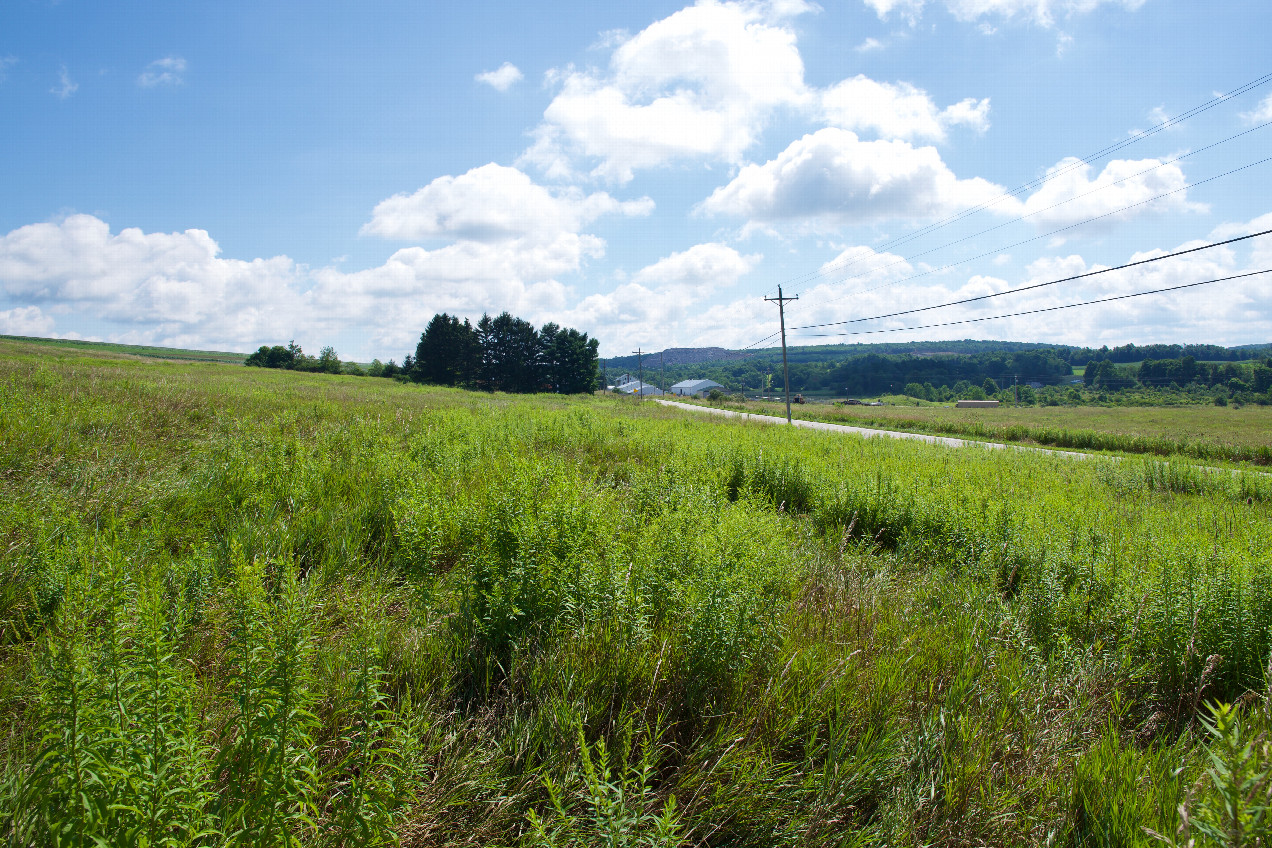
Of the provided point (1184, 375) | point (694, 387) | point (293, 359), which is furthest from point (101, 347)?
point (1184, 375)

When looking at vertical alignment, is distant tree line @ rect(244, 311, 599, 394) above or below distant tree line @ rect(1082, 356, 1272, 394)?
above

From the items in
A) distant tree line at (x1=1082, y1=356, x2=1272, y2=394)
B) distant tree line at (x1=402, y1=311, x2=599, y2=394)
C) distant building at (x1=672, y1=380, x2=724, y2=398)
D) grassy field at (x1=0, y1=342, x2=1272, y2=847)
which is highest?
distant tree line at (x1=402, y1=311, x2=599, y2=394)

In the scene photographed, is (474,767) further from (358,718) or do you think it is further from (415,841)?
(358,718)

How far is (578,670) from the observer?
3055 mm

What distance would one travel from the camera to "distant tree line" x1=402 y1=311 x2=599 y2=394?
76188 millimetres

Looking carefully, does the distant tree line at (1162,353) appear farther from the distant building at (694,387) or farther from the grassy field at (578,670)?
the grassy field at (578,670)

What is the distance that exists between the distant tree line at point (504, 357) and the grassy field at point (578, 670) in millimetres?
71845

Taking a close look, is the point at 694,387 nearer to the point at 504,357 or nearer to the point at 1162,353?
the point at 504,357

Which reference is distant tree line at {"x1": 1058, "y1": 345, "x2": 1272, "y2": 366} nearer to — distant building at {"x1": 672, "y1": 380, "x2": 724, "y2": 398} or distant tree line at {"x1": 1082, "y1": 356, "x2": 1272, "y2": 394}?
distant tree line at {"x1": 1082, "y1": 356, "x2": 1272, "y2": 394}

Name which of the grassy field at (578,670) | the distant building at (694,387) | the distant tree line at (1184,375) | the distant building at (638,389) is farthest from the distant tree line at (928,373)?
the grassy field at (578,670)

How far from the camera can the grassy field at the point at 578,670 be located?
6.57 ft

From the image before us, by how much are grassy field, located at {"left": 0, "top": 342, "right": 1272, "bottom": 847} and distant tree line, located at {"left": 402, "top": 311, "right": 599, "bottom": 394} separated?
7185 centimetres

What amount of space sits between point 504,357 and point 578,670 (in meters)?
80.5

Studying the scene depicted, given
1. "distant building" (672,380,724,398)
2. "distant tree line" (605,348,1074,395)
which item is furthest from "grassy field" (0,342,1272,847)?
"distant building" (672,380,724,398)
